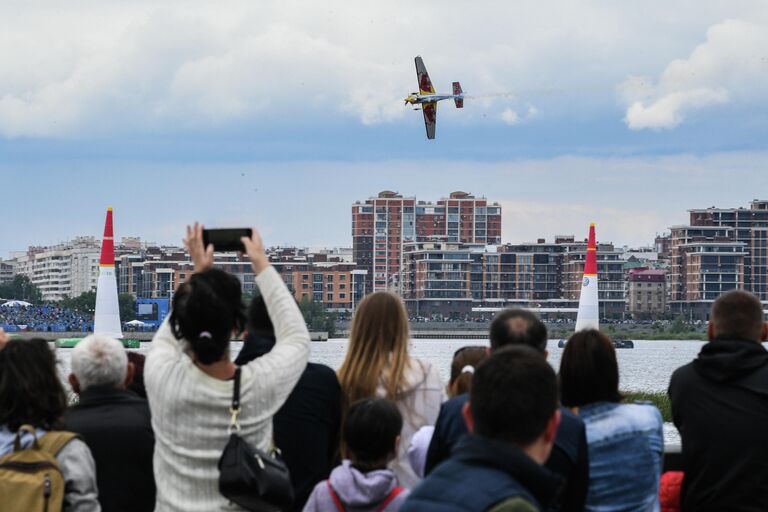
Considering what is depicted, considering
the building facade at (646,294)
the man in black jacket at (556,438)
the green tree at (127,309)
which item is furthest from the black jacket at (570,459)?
the building facade at (646,294)

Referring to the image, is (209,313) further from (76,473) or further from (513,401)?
(513,401)

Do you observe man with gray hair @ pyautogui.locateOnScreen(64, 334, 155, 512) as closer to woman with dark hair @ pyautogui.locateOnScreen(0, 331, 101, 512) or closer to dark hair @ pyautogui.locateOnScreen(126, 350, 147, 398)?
woman with dark hair @ pyautogui.locateOnScreen(0, 331, 101, 512)

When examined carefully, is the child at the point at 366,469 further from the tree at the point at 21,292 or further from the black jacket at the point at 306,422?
the tree at the point at 21,292

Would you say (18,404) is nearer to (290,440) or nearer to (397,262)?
(290,440)

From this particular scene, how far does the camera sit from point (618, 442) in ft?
15.0

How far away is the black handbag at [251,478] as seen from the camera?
4062 millimetres

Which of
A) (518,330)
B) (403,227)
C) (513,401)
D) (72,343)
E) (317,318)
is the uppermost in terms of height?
(403,227)

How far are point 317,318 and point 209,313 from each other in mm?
123950

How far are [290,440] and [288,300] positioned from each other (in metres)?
0.87

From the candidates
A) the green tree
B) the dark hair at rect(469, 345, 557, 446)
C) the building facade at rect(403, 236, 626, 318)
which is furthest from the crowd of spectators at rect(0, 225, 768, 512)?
the building facade at rect(403, 236, 626, 318)

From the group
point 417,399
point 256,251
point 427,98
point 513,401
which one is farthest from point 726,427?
point 427,98

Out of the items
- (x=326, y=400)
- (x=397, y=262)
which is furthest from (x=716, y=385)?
(x=397, y=262)

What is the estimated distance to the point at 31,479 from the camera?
4316 mm

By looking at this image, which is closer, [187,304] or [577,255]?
[187,304]
